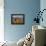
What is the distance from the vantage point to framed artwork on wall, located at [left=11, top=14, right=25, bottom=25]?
20.1 ft

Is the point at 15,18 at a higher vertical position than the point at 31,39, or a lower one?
higher

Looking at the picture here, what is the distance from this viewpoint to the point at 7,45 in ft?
12.2

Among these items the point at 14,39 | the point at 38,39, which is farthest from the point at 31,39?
the point at 14,39

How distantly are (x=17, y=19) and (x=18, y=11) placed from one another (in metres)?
0.37

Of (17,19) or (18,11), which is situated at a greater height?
(18,11)

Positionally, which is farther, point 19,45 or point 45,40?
point 19,45

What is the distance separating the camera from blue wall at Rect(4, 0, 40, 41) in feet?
19.9

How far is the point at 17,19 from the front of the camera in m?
6.13

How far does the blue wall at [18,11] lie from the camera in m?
6.07

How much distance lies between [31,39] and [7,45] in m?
0.75

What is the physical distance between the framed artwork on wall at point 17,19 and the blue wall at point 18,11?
0.14m

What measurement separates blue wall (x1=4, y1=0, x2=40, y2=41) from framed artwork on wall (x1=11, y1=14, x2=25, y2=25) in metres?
0.14

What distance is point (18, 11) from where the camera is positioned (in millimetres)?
6113

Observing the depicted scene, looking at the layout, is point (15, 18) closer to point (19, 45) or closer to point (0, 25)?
point (0, 25)
